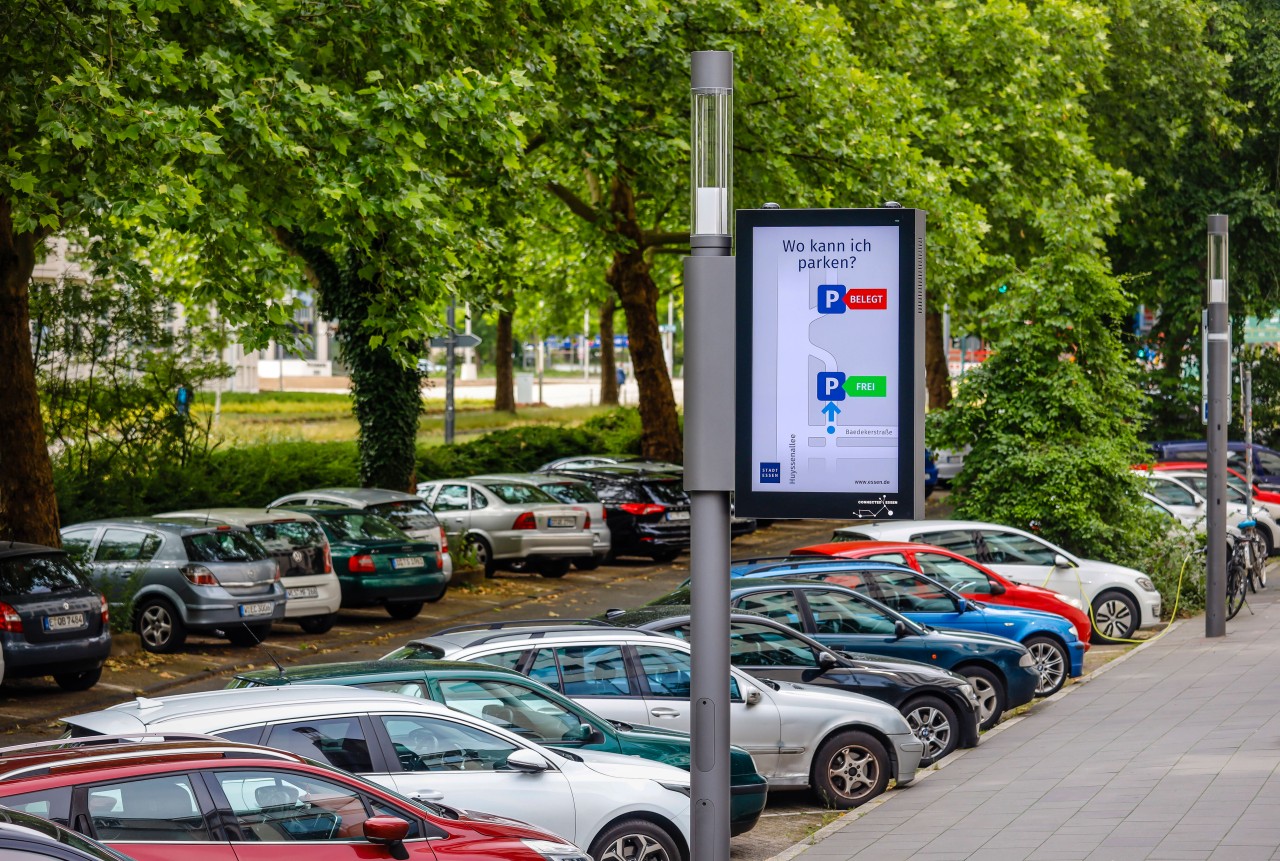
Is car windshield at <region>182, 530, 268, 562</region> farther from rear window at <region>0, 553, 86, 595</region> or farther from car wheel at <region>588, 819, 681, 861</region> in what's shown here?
car wheel at <region>588, 819, 681, 861</region>

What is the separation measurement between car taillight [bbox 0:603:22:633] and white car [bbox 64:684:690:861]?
7.16 metres

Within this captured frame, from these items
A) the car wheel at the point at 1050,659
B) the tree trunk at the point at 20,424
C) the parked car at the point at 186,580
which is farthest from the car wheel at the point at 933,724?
the tree trunk at the point at 20,424

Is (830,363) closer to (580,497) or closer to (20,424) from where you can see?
(20,424)

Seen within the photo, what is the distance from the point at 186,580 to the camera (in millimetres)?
17250

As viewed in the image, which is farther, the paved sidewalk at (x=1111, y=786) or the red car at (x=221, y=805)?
the paved sidewalk at (x=1111, y=786)

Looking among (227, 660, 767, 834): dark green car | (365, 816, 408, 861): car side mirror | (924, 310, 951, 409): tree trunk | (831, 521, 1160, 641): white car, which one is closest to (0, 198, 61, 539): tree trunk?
(831, 521, 1160, 641): white car

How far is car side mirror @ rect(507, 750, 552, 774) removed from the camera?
8304 millimetres

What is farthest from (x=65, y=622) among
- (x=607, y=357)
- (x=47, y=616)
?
(x=607, y=357)

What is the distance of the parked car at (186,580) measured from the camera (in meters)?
17.2

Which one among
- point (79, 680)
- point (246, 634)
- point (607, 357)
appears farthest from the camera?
point (607, 357)

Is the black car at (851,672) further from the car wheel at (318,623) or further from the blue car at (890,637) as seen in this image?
the car wheel at (318,623)

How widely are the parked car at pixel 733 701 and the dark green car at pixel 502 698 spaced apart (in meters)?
0.88

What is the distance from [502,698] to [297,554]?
32.3ft

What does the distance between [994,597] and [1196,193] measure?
22.0m
